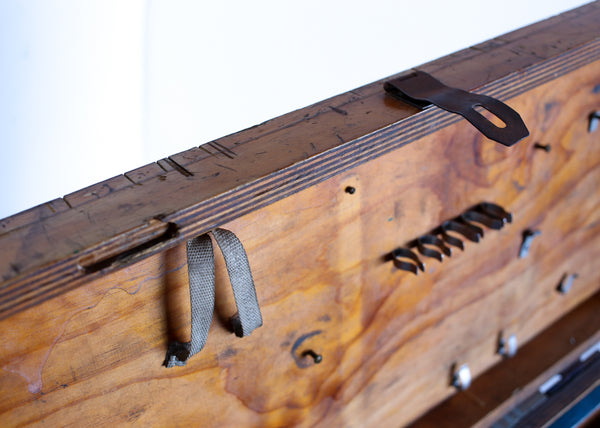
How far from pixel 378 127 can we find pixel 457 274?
301 mm

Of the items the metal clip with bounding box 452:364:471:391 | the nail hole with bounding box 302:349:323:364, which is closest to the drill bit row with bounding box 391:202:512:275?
the nail hole with bounding box 302:349:323:364

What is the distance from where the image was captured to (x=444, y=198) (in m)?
0.68

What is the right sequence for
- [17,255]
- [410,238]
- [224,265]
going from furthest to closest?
[410,238], [224,265], [17,255]

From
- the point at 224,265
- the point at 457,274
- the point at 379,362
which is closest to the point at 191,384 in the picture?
the point at 224,265

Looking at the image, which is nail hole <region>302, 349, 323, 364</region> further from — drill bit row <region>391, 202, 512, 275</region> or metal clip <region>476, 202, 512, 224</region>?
metal clip <region>476, 202, 512, 224</region>

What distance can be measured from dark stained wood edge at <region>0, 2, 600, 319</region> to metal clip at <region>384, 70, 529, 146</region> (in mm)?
15

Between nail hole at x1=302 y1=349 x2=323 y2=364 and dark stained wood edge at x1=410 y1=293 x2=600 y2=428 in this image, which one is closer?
nail hole at x1=302 y1=349 x2=323 y2=364

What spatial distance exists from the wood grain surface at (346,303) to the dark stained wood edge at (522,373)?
0.08ft

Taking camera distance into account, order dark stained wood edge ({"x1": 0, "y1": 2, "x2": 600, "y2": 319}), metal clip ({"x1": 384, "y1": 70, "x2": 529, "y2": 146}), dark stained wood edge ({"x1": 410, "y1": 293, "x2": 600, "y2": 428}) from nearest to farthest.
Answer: dark stained wood edge ({"x1": 0, "y1": 2, "x2": 600, "y2": 319}) < metal clip ({"x1": 384, "y1": 70, "x2": 529, "y2": 146}) < dark stained wood edge ({"x1": 410, "y1": 293, "x2": 600, "y2": 428})

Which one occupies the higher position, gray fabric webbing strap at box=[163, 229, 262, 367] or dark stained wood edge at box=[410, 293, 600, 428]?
gray fabric webbing strap at box=[163, 229, 262, 367]

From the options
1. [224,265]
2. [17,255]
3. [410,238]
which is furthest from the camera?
[410,238]

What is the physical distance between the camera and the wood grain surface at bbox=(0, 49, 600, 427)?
1.56 feet

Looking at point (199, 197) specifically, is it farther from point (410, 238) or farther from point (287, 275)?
point (410, 238)

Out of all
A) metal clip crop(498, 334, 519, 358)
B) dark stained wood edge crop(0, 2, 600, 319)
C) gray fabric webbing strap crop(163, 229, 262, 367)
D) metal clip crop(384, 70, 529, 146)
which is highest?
metal clip crop(384, 70, 529, 146)
